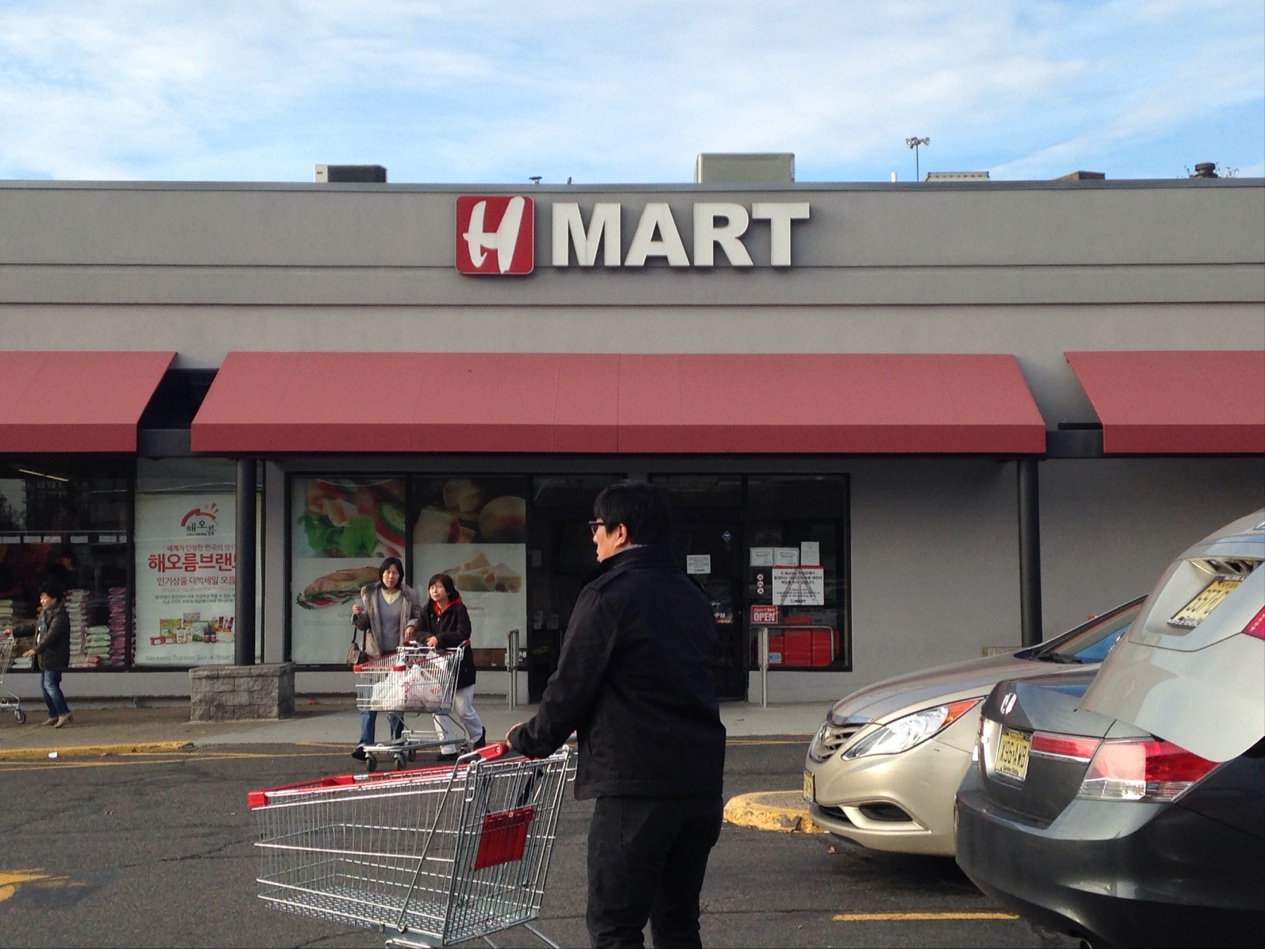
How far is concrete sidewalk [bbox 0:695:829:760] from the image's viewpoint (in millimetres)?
12820

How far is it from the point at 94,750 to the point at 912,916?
352 inches

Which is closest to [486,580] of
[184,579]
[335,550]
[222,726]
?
[335,550]

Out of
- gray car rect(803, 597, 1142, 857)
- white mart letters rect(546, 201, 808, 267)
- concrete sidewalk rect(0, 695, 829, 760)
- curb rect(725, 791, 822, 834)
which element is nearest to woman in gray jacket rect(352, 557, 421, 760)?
concrete sidewalk rect(0, 695, 829, 760)

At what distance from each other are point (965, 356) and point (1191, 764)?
1214 cm

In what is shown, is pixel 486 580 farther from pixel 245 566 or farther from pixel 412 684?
pixel 412 684

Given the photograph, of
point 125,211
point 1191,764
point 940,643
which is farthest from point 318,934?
point 125,211

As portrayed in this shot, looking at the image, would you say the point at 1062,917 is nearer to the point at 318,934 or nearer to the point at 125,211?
the point at 318,934

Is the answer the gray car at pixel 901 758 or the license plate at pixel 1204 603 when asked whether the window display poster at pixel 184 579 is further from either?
the license plate at pixel 1204 603

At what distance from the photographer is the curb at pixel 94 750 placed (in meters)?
12.5

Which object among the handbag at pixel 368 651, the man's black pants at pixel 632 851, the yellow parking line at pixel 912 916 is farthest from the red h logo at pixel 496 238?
the man's black pants at pixel 632 851

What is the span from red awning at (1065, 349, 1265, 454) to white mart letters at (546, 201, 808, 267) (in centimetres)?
373

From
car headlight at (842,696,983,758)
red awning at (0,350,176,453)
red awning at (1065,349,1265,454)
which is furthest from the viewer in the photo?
red awning at (1065,349,1265,454)

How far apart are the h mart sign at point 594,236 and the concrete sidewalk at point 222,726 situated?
5.26 metres

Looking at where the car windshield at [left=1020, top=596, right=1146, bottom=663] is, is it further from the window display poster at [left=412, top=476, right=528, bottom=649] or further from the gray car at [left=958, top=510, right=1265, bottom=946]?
the window display poster at [left=412, top=476, right=528, bottom=649]
